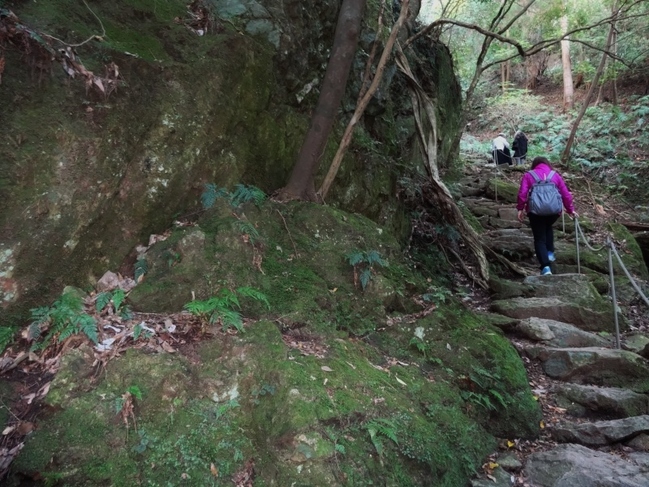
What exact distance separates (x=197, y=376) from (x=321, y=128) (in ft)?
12.4

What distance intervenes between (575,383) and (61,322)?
552cm

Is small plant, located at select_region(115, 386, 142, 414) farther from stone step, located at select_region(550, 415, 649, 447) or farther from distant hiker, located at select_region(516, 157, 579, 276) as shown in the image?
distant hiker, located at select_region(516, 157, 579, 276)

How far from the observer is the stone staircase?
3633 mm

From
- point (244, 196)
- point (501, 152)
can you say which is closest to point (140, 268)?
point (244, 196)

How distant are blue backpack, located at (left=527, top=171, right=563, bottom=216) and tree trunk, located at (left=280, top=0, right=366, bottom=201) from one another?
4.12 metres

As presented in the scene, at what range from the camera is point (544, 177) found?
764 centimetres

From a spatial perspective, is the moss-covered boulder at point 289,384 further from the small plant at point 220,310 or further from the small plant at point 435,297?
the small plant at point 220,310

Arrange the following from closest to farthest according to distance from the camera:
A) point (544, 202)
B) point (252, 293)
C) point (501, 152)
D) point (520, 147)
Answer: point (252, 293), point (544, 202), point (501, 152), point (520, 147)

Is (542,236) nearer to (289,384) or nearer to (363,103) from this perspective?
(363,103)

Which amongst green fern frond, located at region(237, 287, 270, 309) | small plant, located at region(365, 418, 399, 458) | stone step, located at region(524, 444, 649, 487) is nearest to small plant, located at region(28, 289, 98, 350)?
green fern frond, located at region(237, 287, 270, 309)

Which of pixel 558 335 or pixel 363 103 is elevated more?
pixel 363 103

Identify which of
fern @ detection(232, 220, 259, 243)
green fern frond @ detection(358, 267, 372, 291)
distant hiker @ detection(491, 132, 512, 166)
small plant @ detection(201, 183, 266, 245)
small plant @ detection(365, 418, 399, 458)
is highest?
distant hiker @ detection(491, 132, 512, 166)

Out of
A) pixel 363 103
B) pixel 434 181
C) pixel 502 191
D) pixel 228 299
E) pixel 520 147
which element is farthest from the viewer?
pixel 520 147

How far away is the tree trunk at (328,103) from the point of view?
587 centimetres
